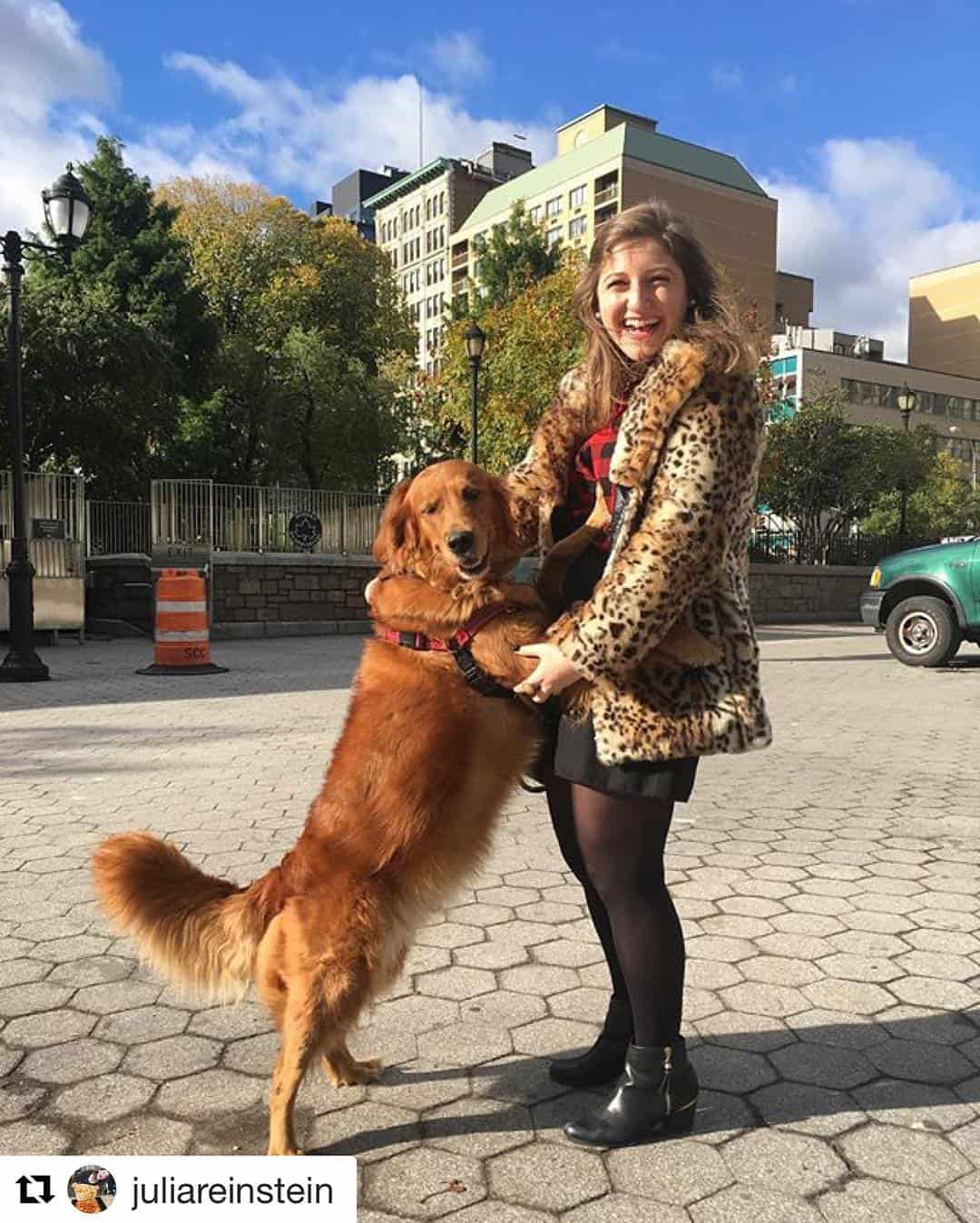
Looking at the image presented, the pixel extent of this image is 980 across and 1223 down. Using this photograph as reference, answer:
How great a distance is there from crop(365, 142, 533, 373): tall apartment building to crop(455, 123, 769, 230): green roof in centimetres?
683

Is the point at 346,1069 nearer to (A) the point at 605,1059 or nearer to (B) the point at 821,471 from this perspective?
(A) the point at 605,1059

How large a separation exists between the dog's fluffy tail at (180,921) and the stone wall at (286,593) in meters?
16.1

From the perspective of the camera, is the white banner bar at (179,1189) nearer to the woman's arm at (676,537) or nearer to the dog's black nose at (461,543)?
the woman's arm at (676,537)

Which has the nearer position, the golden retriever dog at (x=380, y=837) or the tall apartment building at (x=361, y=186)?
the golden retriever dog at (x=380, y=837)

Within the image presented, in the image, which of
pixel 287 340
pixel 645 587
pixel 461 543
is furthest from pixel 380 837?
pixel 287 340

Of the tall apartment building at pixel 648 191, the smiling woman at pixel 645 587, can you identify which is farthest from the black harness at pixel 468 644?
the tall apartment building at pixel 648 191

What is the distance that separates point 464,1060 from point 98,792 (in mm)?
4033

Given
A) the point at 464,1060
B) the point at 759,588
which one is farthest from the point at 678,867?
the point at 759,588

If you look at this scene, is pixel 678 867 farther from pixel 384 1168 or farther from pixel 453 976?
pixel 384 1168

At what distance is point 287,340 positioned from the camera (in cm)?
3189

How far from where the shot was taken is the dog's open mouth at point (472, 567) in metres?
2.36

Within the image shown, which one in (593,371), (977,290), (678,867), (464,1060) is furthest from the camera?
(977,290)

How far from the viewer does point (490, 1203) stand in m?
2.09

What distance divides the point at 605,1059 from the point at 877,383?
83251mm
